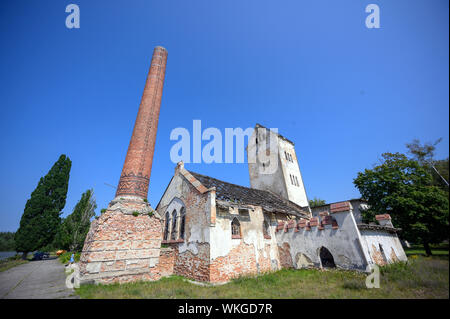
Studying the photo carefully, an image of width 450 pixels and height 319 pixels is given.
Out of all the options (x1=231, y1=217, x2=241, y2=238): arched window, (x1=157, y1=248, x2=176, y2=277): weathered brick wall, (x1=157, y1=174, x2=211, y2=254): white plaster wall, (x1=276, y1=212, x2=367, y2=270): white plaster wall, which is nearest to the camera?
(x1=276, y1=212, x2=367, y2=270): white plaster wall

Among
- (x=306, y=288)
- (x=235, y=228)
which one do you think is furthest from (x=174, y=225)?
(x=306, y=288)

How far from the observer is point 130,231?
9.78 metres

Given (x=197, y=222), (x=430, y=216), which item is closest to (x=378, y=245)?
(x=430, y=216)

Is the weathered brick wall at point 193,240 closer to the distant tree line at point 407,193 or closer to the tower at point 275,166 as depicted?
the tower at point 275,166

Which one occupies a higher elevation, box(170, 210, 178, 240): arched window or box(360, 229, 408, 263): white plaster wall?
box(170, 210, 178, 240): arched window

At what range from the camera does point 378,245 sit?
906 cm

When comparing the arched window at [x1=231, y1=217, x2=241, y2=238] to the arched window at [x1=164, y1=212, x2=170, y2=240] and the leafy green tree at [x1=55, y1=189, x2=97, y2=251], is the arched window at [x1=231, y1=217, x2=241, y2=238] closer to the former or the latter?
the arched window at [x1=164, y1=212, x2=170, y2=240]

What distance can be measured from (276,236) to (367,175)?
45.1ft

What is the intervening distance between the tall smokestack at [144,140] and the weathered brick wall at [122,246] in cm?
125

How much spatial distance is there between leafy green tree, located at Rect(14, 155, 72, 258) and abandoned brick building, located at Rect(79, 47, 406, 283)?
A: 2438cm

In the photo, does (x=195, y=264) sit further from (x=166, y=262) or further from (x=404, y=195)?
(x=404, y=195)

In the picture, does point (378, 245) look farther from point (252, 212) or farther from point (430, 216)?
point (430, 216)

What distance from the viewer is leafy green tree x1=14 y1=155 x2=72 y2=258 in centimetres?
2434

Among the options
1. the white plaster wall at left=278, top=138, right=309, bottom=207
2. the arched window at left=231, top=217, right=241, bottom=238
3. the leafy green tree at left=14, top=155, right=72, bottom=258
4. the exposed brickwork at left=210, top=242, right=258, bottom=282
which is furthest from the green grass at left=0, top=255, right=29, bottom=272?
the white plaster wall at left=278, top=138, right=309, bottom=207
